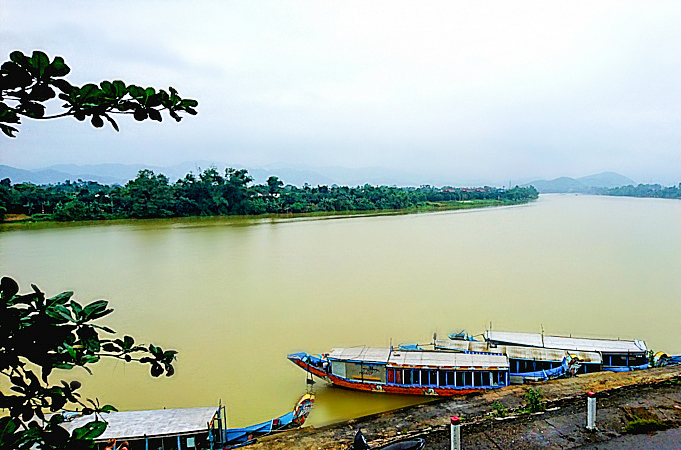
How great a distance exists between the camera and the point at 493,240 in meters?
17.8

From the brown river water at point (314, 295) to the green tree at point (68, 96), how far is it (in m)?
4.50

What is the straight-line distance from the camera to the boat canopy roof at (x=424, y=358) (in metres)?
5.07

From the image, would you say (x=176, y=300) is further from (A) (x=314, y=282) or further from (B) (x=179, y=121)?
(B) (x=179, y=121)

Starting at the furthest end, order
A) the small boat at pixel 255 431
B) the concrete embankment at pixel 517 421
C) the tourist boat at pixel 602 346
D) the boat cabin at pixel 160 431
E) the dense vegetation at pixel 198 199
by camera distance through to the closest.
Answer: the dense vegetation at pixel 198 199
the tourist boat at pixel 602 346
the small boat at pixel 255 431
the boat cabin at pixel 160 431
the concrete embankment at pixel 517 421

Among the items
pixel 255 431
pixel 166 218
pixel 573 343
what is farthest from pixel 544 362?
pixel 166 218

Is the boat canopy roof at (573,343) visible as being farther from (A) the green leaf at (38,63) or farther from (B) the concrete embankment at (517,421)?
(A) the green leaf at (38,63)

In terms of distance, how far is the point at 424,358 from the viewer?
17.3 feet

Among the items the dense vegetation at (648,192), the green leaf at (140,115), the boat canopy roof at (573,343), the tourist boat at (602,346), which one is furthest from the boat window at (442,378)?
the dense vegetation at (648,192)

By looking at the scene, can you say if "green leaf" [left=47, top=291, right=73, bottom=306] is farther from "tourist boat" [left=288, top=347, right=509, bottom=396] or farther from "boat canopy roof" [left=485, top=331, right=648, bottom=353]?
"boat canopy roof" [left=485, top=331, right=648, bottom=353]

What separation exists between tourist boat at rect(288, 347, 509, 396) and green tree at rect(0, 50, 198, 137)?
15.4 feet

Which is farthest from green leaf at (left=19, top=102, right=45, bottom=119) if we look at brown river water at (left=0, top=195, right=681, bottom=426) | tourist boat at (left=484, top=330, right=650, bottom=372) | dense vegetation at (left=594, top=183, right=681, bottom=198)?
dense vegetation at (left=594, top=183, right=681, bottom=198)

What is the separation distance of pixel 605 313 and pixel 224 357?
20.7 ft

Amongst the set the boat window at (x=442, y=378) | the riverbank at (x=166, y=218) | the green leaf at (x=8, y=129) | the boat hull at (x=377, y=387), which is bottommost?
the boat hull at (x=377, y=387)

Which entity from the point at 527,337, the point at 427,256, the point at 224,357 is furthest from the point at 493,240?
the point at 224,357
